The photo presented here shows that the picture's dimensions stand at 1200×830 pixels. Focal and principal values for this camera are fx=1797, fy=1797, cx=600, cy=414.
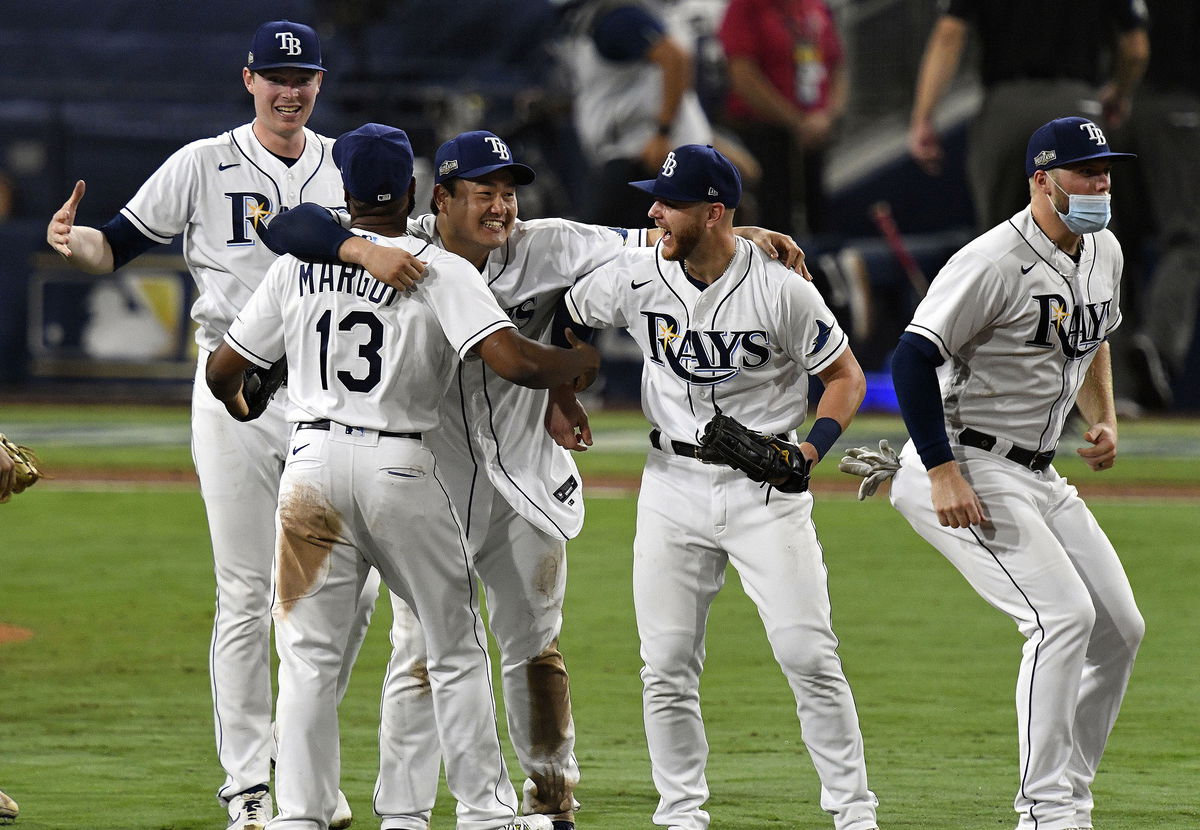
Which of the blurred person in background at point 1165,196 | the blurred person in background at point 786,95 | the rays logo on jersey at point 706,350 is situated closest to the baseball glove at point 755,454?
the rays logo on jersey at point 706,350

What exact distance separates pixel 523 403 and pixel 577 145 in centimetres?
1361

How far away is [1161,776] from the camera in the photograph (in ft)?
18.5

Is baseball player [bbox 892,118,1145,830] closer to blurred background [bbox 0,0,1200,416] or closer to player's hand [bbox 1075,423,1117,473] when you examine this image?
player's hand [bbox 1075,423,1117,473]

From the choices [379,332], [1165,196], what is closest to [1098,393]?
[379,332]

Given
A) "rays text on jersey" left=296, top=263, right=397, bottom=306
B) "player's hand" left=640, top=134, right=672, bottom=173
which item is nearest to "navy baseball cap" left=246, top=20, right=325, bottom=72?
"rays text on jersey" left=296, top=263, right=397, bottom=306

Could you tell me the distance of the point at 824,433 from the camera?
4.77 m

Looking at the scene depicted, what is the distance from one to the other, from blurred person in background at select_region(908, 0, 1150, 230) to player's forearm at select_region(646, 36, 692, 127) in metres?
1.57

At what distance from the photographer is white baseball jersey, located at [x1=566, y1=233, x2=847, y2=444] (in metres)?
4.81

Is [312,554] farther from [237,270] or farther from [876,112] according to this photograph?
[876,112]

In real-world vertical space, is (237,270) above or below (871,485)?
above

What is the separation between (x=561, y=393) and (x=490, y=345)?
647mm

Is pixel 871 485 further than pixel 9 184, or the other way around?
pixel 9 184

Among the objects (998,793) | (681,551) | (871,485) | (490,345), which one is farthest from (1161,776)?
(490,345)

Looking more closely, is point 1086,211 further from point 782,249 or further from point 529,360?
point 529,360
